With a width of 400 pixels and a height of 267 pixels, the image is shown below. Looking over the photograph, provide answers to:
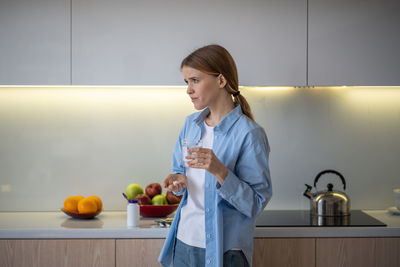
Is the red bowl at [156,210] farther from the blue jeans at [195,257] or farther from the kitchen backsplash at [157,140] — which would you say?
the blue jeans at [195,257]

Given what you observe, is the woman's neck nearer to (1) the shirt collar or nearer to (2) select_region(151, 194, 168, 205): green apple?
(1) the shirt collar

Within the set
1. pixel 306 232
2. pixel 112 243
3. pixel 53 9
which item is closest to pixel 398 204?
pixel 306 232

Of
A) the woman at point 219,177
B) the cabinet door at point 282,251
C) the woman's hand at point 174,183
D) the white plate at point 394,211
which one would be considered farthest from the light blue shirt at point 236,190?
the white plate at point 394,211

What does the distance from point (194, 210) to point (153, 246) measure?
60 cm

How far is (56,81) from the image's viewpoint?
2.35m

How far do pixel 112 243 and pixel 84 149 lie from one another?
76 cm

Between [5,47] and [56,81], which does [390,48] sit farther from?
[5,47]

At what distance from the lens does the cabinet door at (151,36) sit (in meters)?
2.35

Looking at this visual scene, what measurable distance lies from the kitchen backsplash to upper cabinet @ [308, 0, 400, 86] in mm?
366

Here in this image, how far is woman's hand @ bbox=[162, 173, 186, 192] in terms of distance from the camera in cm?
169

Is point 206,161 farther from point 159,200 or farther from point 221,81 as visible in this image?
point 159,200

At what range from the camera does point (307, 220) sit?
236cm

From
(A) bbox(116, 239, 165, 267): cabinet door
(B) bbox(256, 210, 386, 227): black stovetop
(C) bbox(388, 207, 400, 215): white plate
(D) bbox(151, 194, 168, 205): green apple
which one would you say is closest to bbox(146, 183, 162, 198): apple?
(D) bbox(151, 194, 168, 205): green apple

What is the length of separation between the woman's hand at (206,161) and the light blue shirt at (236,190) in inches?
1.6
